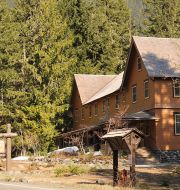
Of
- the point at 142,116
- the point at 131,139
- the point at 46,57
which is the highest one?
the point at 46,57

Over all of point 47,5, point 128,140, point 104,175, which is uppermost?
point 47,5

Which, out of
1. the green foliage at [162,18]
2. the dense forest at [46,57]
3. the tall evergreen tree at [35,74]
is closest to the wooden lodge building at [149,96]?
the tall evergreen tree at [35,74]

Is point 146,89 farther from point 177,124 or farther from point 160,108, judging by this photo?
point 177,124

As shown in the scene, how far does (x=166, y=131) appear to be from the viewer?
125 feet

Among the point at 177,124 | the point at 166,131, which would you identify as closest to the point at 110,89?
the point at 177,124

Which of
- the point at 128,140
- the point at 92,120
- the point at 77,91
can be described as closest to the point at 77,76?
the point at 77,91

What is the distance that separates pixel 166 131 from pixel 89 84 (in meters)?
20.1

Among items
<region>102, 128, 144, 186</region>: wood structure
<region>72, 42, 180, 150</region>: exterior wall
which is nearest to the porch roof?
<region>72, 42, 180, 150</region>: exterior wall

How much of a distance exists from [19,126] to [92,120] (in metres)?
8.54

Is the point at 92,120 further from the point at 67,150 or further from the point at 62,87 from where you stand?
the point at 67,150

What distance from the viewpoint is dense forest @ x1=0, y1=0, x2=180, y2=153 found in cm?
5091

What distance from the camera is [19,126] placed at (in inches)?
2018

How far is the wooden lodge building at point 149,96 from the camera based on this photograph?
38156 millimetres

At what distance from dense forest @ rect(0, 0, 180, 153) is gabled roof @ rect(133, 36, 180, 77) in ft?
44.3
